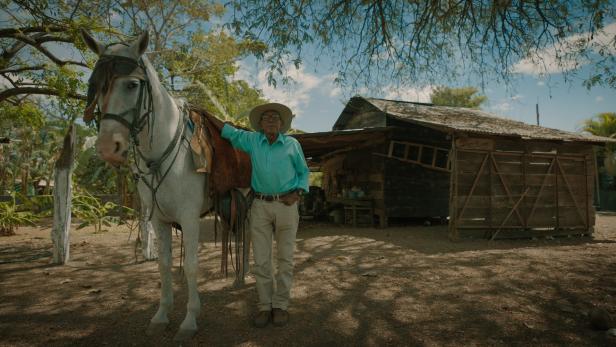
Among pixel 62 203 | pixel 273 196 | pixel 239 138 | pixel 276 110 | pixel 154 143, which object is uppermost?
pixel 276 110

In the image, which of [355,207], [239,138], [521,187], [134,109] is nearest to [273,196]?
[239,138]

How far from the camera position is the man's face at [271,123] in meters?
3.16

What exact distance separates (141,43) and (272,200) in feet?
5.14

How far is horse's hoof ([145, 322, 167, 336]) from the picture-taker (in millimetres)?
2855

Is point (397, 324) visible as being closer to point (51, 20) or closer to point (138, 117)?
point (138, 117)

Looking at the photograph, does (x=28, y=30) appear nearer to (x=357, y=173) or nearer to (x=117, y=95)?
(x=117, y=95)

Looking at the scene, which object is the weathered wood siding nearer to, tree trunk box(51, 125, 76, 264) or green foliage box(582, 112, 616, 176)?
tree trunk box(51, 125, 76, 264)

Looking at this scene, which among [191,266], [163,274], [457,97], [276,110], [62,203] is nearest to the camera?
[191,266]

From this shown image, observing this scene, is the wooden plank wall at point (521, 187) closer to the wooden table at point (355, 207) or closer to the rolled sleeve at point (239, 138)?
the wooden table at point (355, 207)

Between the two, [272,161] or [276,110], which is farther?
[276,110]

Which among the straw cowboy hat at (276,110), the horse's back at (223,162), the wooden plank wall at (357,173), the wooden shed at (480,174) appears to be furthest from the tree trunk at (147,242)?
the wooden plank wall at (357,173)

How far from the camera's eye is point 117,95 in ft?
7.48

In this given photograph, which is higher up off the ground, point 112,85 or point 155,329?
point 112,85

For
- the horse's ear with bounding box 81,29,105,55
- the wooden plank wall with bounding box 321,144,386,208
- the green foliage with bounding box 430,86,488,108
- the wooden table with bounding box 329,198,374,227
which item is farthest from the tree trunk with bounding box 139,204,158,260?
the green foliage with bounding box 430,86,488,108
